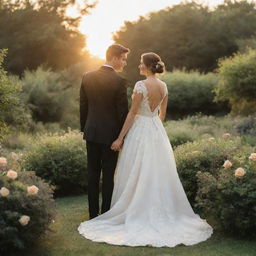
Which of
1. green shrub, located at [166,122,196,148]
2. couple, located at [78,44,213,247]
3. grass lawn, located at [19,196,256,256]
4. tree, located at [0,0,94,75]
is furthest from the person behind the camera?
tree, located at [0,0,94,75]

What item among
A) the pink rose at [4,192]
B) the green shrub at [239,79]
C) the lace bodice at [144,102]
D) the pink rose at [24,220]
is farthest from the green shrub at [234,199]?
the green shrub at [239,79]

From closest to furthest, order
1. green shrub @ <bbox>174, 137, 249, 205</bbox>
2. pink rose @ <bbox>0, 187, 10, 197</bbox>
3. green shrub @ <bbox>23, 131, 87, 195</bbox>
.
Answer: pink rose @ <bbox>0, 187, 10, 197</bbox>
green shrub @ <bbox>174, 137, 249, 205</bbox>
green shrub @ <bbox>23, 131, 87, 195</bbox>

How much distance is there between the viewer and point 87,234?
5711 mm

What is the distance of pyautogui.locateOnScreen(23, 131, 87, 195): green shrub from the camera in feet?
28.7

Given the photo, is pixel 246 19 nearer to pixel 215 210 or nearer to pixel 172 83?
pixel 172 83

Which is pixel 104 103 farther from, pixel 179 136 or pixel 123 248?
pixel 179 136

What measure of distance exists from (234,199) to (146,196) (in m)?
1.12

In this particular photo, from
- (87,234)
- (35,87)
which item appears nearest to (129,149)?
(87,234)

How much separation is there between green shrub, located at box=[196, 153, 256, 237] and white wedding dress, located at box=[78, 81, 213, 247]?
307mm

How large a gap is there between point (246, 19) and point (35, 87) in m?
25.8

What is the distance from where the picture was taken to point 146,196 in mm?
6059

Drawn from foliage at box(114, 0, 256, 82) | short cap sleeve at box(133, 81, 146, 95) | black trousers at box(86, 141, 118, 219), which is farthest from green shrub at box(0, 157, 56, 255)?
foliage at box(114, 0, 256, 82)

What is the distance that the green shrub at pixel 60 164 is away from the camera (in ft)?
28.7

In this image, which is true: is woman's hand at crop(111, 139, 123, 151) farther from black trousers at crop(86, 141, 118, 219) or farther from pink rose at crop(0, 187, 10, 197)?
pink rose at crop(0, 187, 10, 197)
